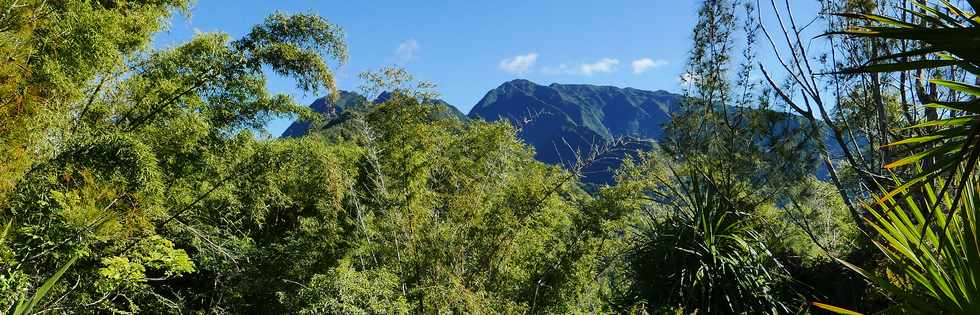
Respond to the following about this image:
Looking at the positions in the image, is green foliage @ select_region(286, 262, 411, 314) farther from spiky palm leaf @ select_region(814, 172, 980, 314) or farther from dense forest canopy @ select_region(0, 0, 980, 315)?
spiky palm leaf @ select_region(814, 172, 980, 314)

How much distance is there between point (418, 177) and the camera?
6176mm

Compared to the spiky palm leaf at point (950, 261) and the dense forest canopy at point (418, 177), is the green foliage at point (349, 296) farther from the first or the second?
the spiky palm leaf at point (950, 261)

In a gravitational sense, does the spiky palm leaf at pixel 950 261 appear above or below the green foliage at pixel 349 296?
above

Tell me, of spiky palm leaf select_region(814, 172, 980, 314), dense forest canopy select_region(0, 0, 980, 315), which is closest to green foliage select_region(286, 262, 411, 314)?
dense forest canopy select_region(0, 0, 980, 315)

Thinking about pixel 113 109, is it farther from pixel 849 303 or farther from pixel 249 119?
pixel 849 303

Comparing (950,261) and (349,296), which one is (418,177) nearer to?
(349,296)

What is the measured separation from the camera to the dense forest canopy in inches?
161

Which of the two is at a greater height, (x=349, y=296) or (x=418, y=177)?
(x=418, y=177)

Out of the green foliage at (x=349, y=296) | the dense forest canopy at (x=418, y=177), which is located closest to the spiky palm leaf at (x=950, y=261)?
the dense forest canopy at (x=418, y=177)

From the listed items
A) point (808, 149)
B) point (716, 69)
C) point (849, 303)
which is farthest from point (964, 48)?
point (808, 149)

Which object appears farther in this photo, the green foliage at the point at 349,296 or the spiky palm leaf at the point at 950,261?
the green foliage at the point at 349,296

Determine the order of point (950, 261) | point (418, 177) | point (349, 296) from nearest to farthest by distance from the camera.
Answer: point (950, 261), point (349, 296), point (418, 177)

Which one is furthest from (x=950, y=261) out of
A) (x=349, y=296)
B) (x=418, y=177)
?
(x=418, y=177)

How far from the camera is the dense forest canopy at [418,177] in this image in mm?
4086
